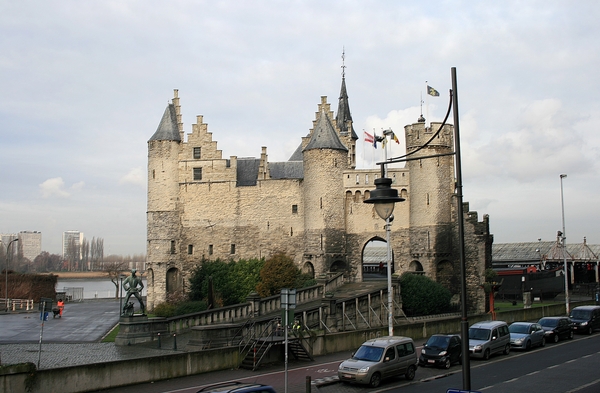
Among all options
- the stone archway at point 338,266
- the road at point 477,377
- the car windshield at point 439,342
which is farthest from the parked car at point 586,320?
the stone archway at point 338,266

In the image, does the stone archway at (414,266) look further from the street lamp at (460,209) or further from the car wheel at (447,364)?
the street lamp at (460,209)

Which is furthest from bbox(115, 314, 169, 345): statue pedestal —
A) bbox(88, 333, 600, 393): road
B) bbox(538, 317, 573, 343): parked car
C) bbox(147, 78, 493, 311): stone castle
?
bbox(147, 78, 493, 311): stone castle

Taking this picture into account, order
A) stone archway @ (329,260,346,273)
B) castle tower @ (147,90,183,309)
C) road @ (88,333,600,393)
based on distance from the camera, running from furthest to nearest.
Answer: castle tower @ (147,90,183,309), stone archway @ (329,260,346,273), road @ (88,333,600,393)

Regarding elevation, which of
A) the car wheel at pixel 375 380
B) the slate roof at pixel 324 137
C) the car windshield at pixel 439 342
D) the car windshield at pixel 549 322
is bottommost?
the car wheel at pixel 375 380

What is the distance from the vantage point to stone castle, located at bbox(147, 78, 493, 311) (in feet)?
150

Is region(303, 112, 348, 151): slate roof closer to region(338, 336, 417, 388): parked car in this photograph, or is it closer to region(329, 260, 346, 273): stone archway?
region(329, 260, 346, 273): stone archway

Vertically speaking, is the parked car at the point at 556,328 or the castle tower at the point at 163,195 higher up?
the castle tower at the point at 163,195

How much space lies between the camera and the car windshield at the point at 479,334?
931 inches

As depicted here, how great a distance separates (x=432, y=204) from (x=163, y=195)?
833 inches

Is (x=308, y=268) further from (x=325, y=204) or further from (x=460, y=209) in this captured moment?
(x=460, y=209)

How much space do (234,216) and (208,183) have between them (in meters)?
3.41

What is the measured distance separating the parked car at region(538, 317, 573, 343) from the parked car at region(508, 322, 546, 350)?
0.85 metres

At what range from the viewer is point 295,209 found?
166ft

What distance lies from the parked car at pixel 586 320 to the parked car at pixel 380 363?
1412 centimetres
